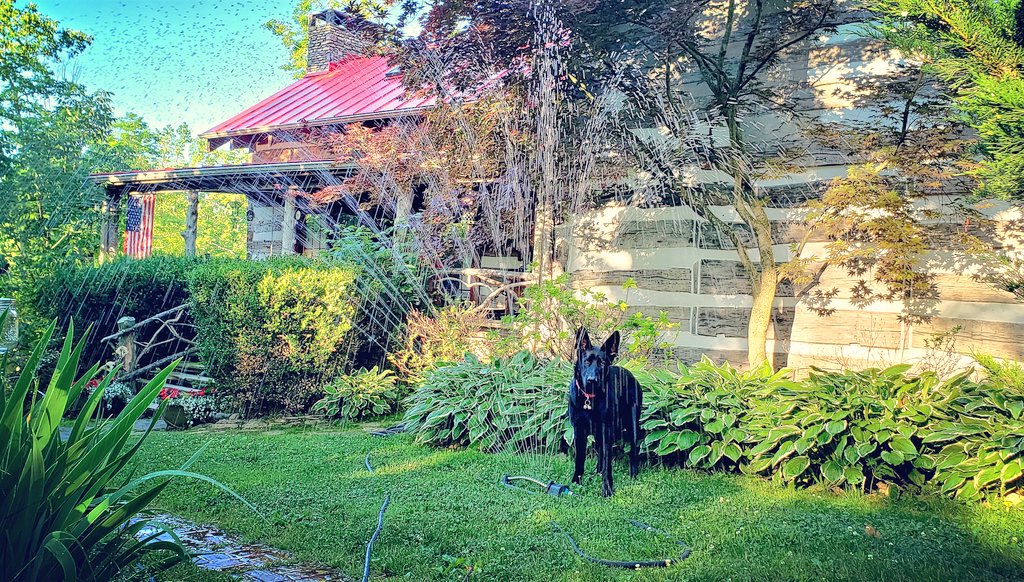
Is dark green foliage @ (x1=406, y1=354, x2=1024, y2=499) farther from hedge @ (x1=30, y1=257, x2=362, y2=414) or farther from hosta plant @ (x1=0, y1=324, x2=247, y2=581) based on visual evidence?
hosta plant @ (x1=0, y1=324, x2=247, y2=581)

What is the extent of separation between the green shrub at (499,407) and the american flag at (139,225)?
1098cm

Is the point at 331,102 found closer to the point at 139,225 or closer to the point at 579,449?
the point at 139,225

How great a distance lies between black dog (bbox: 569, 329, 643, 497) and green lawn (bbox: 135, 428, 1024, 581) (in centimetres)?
25

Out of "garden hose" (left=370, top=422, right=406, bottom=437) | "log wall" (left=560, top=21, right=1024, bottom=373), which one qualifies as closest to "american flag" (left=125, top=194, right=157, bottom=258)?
"garden hose" (left=370, top=422, right=406, bottom=437)

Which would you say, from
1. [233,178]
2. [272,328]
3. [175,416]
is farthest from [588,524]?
[233,178]

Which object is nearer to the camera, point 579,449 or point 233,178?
point 579,449

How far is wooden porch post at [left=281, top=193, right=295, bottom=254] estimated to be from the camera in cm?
1302

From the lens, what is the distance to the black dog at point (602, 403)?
14.0 ft

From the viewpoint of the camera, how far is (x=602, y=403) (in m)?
4.45

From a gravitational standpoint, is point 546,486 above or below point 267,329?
below

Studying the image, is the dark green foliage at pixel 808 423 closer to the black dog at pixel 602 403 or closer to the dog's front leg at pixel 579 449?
the black dog at pixel 602 403

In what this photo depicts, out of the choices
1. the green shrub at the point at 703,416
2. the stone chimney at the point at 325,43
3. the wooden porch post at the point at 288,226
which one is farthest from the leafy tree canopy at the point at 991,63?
the stone chimney at the point at 325,43

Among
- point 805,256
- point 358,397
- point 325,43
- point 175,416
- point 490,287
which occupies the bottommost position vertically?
Result: point 175,416

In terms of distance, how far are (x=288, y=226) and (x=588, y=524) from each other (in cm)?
1078
